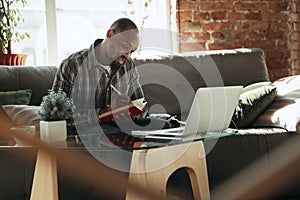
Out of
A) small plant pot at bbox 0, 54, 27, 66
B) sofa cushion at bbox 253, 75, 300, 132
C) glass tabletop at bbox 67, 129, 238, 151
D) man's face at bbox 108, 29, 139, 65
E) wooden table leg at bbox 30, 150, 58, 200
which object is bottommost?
wooden table leg at bbox 30, 150, 58, 200

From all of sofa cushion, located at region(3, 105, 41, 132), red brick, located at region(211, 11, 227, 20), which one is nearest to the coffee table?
sofa cushion, located at region(3, 105, 41, 132)

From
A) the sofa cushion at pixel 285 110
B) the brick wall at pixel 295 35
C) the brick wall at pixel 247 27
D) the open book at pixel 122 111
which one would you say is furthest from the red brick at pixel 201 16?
the open book at pixel 122 111

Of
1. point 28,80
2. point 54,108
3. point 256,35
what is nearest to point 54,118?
point 54,108

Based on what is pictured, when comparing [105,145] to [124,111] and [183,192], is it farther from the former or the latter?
[183,192]

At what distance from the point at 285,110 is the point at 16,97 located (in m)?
→ 1.51

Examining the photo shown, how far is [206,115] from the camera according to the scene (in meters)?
1.94

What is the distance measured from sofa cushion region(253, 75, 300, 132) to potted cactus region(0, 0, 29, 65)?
5.19 ft

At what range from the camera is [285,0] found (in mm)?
4082

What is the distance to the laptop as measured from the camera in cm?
179

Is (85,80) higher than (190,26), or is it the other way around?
(190,26)

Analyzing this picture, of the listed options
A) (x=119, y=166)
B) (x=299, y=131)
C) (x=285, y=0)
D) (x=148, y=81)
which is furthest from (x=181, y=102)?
(x=285, y=0)

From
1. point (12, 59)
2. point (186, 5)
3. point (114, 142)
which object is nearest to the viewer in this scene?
point (114, 142)

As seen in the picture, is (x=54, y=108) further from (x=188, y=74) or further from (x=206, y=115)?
(x=188, y=74)

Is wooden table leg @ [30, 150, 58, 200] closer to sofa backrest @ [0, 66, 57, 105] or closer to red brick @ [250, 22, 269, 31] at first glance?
sofa backrest @ [0, 66, 57, 105]
